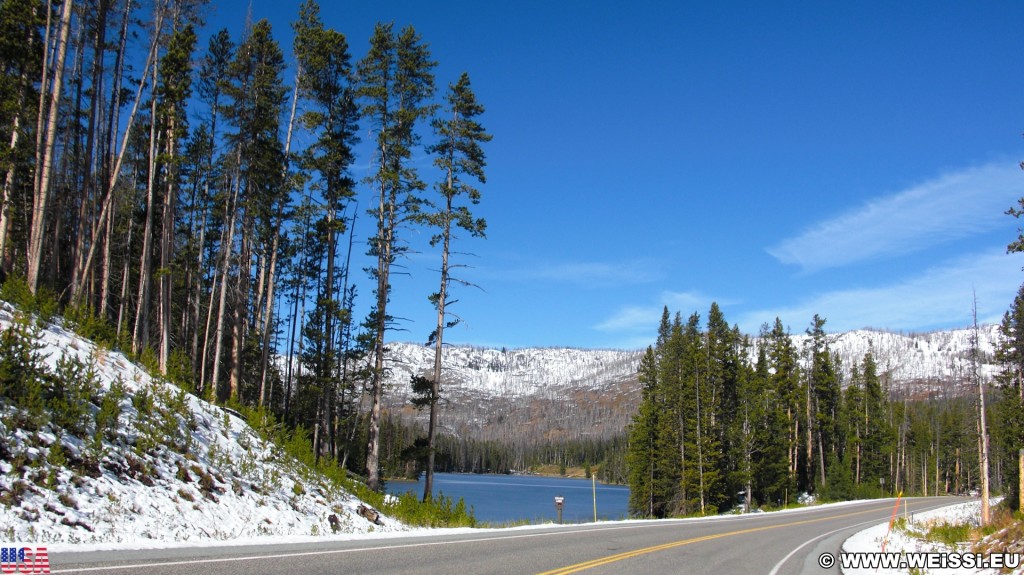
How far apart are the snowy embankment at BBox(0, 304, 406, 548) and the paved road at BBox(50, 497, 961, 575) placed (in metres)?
1.73

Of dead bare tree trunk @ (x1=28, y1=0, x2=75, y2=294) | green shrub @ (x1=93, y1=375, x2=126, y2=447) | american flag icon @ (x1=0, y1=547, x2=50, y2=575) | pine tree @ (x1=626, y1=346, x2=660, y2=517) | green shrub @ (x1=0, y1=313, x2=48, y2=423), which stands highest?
dead bare tree trunk @ (x1=28, y1=0, x2=75, y2=294)

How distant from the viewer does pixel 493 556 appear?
984 cm

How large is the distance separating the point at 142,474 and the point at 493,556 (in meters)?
6.65

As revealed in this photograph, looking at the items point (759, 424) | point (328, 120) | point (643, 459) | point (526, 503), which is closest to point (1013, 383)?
point (759, 424)

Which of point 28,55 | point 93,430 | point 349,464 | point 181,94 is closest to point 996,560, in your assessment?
point 93,430

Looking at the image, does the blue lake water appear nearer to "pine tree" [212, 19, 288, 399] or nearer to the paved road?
the paved road

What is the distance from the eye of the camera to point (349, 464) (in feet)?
136

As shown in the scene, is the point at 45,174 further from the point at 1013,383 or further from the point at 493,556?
the point at 1013,383

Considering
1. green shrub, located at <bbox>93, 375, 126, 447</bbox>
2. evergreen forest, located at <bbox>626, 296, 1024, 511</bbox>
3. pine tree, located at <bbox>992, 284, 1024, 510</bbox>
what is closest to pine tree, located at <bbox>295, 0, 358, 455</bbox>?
green shrub, located at <bbox>93, 375, 126, 447</bbox>

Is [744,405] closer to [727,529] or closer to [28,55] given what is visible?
[727,529]

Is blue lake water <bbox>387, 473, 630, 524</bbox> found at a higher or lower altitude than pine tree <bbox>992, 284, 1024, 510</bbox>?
lower

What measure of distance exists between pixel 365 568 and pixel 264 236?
2084cm

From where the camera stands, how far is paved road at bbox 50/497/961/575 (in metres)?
7.21

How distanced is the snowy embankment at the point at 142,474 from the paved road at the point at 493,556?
68.1 inches
